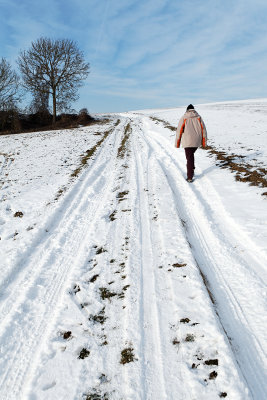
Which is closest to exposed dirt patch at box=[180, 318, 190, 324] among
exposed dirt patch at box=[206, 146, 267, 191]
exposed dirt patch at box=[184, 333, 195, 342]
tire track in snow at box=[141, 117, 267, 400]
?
exposed dirt patch at box=[184, 333, 195, 342]

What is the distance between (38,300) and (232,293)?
90.8 inches

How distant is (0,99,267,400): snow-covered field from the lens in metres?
1.96

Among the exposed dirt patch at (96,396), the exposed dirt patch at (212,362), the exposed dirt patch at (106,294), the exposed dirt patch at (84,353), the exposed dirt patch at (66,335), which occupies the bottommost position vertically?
the exposed dirt patch at (96,396)

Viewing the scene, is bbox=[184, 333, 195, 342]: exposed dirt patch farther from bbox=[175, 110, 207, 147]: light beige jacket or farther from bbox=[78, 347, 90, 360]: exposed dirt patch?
bbox=[175, 110, 207, 147]: light beige jacket

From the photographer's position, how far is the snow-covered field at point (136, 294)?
1959mm

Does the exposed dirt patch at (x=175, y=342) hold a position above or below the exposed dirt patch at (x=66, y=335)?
above

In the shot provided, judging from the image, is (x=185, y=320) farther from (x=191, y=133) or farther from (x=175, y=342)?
(x=191, y=133)

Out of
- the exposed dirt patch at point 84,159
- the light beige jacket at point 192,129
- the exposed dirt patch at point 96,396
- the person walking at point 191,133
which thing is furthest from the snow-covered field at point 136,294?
the exposed dirt patch at point 84,159

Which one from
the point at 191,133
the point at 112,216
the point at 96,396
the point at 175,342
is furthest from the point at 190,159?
the point at 96,396

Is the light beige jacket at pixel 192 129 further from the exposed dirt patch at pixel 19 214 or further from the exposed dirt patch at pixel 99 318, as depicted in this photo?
the exposed dirt patch at pixel 99 318

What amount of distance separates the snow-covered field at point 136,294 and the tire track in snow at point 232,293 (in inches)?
0.4

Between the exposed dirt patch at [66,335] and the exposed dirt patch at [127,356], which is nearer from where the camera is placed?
the exposed dirt patch at [127,356]

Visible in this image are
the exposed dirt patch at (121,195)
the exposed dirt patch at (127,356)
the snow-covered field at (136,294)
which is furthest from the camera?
the exposed dirt patch at (121,195)

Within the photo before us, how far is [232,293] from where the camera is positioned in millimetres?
2742
